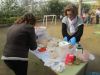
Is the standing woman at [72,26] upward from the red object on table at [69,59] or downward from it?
upward

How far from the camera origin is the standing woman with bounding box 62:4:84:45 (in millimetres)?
5587

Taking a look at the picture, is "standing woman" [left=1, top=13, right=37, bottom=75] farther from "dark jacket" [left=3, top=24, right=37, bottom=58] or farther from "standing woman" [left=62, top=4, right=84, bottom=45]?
"standing woman" [left=62, top=4, right=84, bottom=45]

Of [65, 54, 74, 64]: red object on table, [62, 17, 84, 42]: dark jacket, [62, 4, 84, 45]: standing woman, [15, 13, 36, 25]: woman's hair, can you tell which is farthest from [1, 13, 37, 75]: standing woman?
[62, 17, 84, 42]: dark jacket

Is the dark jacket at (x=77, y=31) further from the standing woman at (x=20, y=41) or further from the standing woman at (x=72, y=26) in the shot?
the standing woman at (x=20, y=41)

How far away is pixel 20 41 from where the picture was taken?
4492mm

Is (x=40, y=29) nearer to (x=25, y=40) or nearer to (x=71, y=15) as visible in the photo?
(x=71, y=15)

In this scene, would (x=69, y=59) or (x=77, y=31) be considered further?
(x=77, y=31)

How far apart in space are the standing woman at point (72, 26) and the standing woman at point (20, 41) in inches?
45.9

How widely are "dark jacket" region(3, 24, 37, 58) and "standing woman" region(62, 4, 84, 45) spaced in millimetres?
1157

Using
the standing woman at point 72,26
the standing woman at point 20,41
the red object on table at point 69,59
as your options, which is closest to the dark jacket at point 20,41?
the standing woman at point 20,41

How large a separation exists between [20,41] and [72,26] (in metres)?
1.64

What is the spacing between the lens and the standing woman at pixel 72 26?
5.59 m

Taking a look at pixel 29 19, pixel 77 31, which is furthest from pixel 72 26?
pixel 29 19

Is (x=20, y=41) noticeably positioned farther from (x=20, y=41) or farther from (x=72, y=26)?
(x=72, y=26)
